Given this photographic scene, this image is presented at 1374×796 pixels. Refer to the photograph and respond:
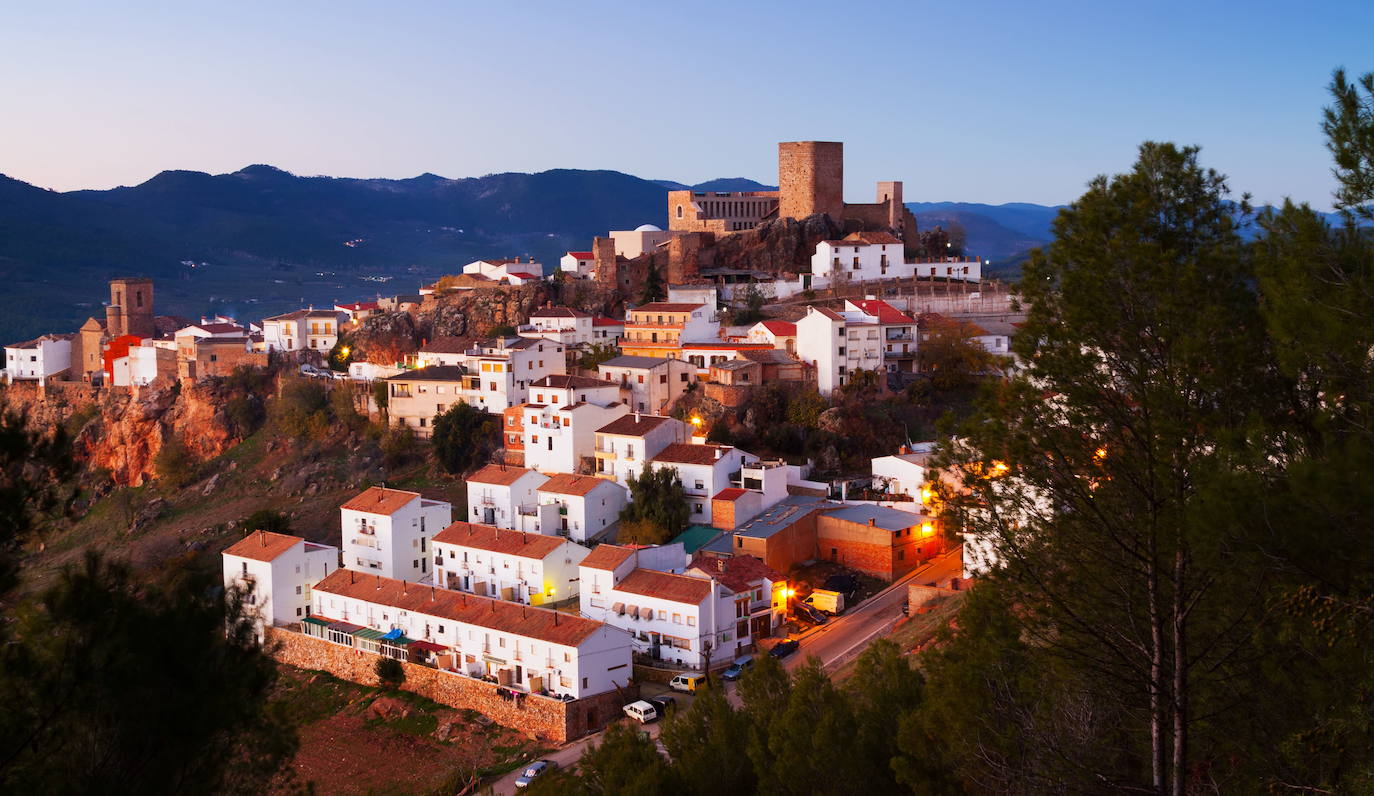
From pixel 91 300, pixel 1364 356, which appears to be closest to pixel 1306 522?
pixel 1364 356

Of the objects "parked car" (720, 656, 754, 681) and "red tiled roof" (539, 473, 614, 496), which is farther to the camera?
"red tiled roof" (539, 473, 614, 496)

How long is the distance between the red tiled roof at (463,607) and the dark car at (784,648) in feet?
9.20

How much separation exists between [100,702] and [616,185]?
163 meters

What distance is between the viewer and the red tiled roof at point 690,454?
979 inches

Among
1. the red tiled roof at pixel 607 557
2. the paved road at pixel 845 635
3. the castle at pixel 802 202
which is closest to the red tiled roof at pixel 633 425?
the red tiled roof at pixel 607 557

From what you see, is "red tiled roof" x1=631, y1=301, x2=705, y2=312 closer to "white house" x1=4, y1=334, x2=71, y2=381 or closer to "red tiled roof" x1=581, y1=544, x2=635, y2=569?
"red tiled roof" x1=581, y1=544, x2=635, y2=569

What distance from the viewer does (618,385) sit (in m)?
30.0

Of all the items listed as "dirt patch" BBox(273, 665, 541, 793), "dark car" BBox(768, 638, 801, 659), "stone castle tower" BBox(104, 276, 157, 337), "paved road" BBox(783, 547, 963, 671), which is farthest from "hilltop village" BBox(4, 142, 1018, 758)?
"stone castle tower" BBox(104, 276, 157, 337)

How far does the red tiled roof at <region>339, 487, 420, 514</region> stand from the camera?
25.5 m

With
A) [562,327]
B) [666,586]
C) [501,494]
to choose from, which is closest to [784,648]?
[666,586]

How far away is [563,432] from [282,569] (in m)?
6.62

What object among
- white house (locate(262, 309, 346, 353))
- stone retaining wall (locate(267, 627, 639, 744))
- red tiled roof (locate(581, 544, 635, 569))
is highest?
white house (locate(262, 309, 346, 353))

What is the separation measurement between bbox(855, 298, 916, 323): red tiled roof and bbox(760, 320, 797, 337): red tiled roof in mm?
1651

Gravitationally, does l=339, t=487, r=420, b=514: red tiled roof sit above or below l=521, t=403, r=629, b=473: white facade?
below
